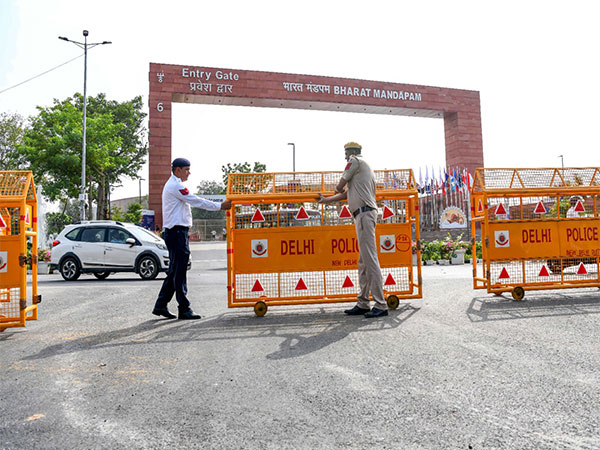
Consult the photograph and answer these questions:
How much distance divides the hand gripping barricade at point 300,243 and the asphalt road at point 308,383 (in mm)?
687

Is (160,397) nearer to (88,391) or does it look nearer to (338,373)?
(88,391)

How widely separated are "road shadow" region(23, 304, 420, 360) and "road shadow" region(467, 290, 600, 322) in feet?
2.99

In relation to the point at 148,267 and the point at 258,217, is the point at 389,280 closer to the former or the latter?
the point at 258,217

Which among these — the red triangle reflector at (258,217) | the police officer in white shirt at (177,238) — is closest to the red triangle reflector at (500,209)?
the red triangle reflector at (258,217)

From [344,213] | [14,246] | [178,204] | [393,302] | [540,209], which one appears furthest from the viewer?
[540,209]

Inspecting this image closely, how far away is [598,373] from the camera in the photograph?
3193mm

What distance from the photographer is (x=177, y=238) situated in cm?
570

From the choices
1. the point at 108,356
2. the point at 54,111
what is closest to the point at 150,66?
the point at 54,111

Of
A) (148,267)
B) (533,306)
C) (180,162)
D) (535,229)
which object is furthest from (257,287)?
(148,267)

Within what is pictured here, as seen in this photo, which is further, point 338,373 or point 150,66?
point 150,66

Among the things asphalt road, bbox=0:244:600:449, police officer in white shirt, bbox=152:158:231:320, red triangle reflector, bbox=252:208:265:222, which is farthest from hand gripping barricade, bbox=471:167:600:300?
police officer in white shirt, bbox=152:158:231:320

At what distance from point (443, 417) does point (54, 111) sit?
98.2 feet

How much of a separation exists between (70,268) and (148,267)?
2171 mm

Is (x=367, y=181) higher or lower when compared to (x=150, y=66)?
lower
